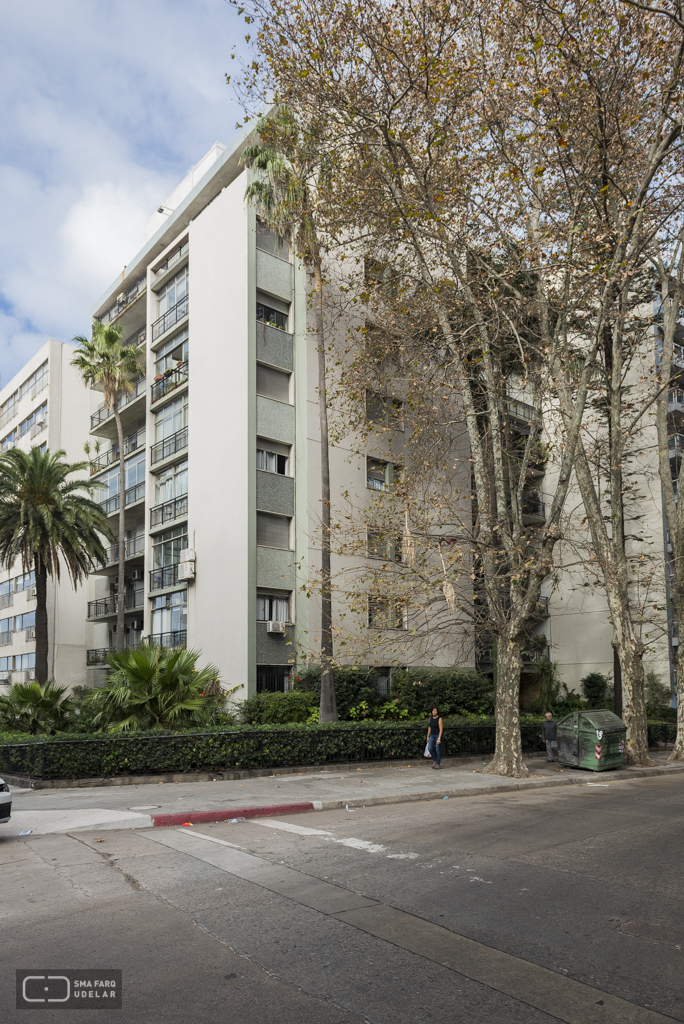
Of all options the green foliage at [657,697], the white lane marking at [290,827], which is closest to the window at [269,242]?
the white lane marking at [290,827]

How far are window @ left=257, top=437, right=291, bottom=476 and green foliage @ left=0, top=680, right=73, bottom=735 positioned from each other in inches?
364

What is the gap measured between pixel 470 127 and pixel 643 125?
13.5 ft

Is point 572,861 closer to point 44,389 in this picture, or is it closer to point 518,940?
point 518,940

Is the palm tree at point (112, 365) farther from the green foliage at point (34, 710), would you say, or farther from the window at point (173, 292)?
the green foliage at point (34, 710)

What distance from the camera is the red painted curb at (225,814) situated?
38.3 ft

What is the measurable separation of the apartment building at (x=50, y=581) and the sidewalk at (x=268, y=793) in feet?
80.9

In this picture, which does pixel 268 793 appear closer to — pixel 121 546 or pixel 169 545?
pixel 169 545

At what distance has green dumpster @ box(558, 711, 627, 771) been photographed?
19312mm

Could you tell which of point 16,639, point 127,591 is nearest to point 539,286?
point 127,591

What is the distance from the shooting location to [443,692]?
25.5 metres

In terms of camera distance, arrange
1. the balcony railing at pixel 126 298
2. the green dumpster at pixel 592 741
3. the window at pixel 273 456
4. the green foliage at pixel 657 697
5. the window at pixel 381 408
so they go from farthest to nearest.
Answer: the balcony railing at pixel 126 298
the green foliage at pixel 657 697
the window at pixel 381 408
the window at pixel 273 456
the green dumpster at pixel 592 741

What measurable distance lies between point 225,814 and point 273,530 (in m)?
13.6

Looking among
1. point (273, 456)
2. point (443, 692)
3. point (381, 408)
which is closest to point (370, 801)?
point (443, 692)

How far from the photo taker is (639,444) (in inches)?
1513
